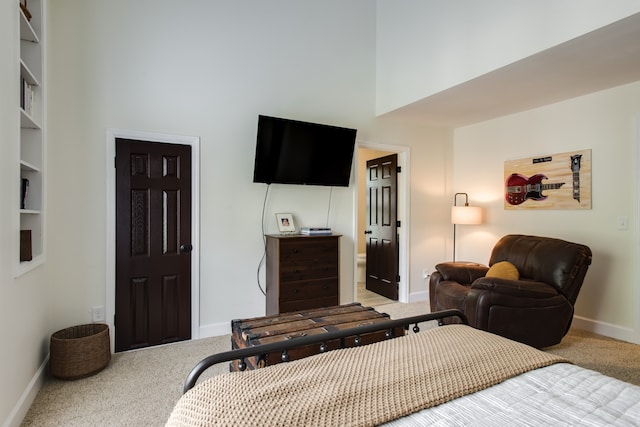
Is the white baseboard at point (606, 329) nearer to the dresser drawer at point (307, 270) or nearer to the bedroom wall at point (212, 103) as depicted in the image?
the bedroom wall at point (212, 103)

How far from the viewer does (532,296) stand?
284cm

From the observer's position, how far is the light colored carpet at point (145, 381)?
6.84 feet

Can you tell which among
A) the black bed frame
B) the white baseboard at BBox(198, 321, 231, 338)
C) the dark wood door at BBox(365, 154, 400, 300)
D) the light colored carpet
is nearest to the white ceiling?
the dark wood door at BBox(365, 154, 400, 300)

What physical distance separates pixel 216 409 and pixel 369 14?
4603mm

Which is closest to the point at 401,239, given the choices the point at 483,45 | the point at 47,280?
the point at 483,45

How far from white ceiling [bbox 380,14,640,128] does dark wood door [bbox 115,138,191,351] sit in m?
2.66

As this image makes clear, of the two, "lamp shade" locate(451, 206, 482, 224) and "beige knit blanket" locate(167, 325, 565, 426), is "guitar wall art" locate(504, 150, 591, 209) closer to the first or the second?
"lamp shade" locate(451, 206, 482, 224)

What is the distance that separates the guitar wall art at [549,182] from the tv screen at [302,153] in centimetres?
206

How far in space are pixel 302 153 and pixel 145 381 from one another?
2442 mm

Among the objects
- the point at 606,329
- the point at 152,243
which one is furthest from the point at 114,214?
the point at 606,329

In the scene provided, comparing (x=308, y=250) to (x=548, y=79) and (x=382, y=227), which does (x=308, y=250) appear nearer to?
(x=382, y=227)

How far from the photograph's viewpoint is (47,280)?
2.74 metres

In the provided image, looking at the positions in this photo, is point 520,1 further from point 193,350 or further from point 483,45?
point 193,350

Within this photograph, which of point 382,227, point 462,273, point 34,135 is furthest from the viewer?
point 382,227
